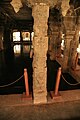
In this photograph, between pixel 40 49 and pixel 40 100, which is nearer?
pixel 40 49

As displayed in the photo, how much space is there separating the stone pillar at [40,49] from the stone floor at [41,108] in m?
0.28

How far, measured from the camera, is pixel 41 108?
4199 mm

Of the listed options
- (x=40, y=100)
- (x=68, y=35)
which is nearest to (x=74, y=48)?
(x=68, y=35)

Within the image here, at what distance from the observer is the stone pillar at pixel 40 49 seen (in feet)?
12.3

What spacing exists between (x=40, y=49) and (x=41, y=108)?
5.91ft

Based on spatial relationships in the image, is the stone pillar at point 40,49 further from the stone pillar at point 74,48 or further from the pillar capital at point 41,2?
the stone pillar at point 74,48

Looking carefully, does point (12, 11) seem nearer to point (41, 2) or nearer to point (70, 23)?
point (70, 23)

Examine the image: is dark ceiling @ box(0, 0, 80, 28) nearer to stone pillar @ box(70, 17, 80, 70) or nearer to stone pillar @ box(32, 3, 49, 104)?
stone pillar @ box(32, 3, 49, 104)

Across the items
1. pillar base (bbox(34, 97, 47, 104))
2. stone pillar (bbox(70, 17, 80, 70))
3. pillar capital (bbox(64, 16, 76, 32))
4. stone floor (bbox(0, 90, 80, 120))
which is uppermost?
pillar capital (bbox(64, 16, 76, 32))

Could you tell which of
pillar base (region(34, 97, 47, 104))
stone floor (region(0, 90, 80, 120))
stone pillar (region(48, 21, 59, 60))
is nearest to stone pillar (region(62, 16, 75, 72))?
stone pillar (region(48, 21, 59, 60))

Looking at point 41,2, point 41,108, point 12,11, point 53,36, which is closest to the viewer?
point 41,2

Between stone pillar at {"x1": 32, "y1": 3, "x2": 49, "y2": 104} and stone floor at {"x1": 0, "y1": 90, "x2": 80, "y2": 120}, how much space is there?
0.28 metres

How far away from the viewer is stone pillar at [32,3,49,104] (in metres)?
3.75

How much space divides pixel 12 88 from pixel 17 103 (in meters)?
2.06
